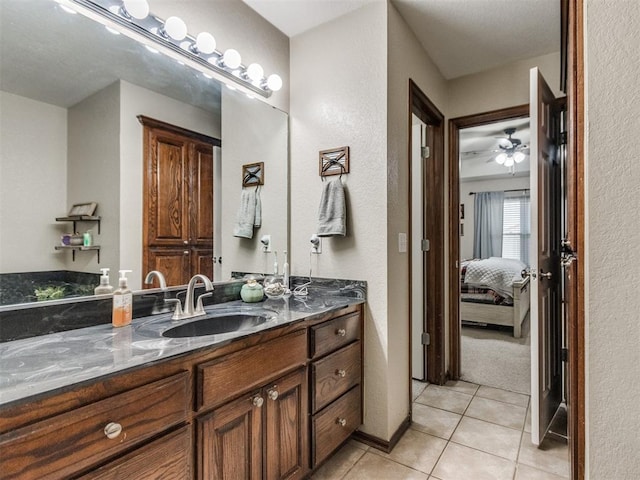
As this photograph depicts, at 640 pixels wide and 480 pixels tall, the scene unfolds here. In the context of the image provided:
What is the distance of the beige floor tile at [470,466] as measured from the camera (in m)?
1.62

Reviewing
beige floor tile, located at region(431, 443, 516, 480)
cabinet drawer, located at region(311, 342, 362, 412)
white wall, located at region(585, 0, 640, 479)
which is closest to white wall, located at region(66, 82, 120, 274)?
cabinet drawer, located at region(311, 342, 362, 412)

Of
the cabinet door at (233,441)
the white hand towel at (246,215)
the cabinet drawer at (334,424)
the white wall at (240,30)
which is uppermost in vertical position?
the white wall at (240,30)

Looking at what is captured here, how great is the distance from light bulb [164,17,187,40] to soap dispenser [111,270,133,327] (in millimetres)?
1084

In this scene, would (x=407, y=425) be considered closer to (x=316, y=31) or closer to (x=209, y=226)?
(x=209, y=226)

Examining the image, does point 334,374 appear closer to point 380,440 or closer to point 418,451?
point 380,440

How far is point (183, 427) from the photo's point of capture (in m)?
1.00

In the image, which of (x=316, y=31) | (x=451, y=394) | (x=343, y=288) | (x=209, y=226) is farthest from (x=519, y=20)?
(x=451, y=394)

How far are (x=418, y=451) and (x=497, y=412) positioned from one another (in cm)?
75

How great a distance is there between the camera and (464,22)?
2.02m

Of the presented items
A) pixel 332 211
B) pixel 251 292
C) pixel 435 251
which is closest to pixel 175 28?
pixel 332 211

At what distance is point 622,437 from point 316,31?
2.28m

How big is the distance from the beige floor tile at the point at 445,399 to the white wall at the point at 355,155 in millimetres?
526

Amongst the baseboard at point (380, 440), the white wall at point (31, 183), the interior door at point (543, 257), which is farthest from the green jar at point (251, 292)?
the interior door at point (543, 257)

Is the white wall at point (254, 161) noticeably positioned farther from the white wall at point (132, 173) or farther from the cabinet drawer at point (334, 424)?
the cabinet drawer at point (334, 424)
